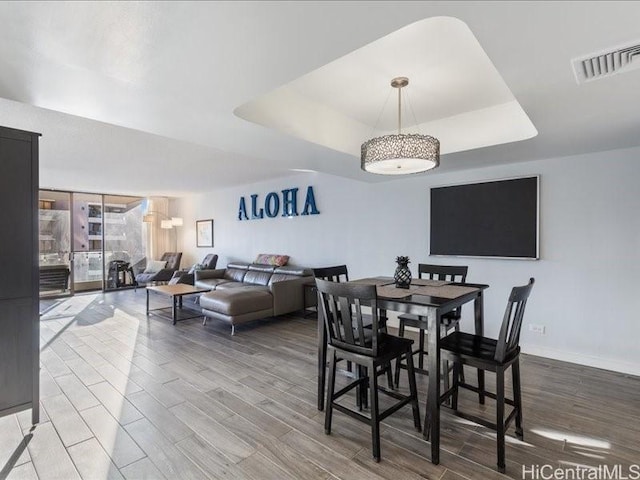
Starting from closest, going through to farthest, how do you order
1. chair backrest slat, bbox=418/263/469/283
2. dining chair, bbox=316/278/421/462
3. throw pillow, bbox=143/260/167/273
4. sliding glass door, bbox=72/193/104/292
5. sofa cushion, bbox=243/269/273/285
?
dining chair, bbox=316/278/421/462 → chair backrest slat, bbox=418/263/469/283 → sofa cushion, bbox=243/269/273/285 → sliding glass door, bbox=72/193/104/292 → throw pillow, bbox=143/260/167/273

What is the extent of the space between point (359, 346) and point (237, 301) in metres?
2.81

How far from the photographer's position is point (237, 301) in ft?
14.8

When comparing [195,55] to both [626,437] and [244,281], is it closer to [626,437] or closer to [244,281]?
[626,437]

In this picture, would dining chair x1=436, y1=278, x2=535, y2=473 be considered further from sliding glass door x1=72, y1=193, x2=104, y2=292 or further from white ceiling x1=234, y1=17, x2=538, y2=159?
sliding glass door x1=72, y1=193, x2=104, y2=292

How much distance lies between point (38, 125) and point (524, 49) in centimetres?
435

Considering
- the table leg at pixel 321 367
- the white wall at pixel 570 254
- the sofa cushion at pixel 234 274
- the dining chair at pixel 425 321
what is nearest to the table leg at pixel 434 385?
the dining chair at pixel 425 321

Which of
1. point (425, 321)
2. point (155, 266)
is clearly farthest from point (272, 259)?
point (425, 321)

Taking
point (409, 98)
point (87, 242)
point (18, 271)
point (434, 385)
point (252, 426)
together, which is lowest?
point (252, 426)

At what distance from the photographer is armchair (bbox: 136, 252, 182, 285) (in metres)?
7.64

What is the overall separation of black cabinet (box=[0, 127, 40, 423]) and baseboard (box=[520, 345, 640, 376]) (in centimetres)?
472

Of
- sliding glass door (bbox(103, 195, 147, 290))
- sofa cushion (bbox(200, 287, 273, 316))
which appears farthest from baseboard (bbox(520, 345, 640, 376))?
sliding glass door (bbox(103, 195, 147, 290))

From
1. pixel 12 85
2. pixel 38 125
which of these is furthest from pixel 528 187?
pixel 38 125

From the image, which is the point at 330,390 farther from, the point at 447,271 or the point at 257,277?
the point at 257,277

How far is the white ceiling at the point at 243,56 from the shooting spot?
131 cm
